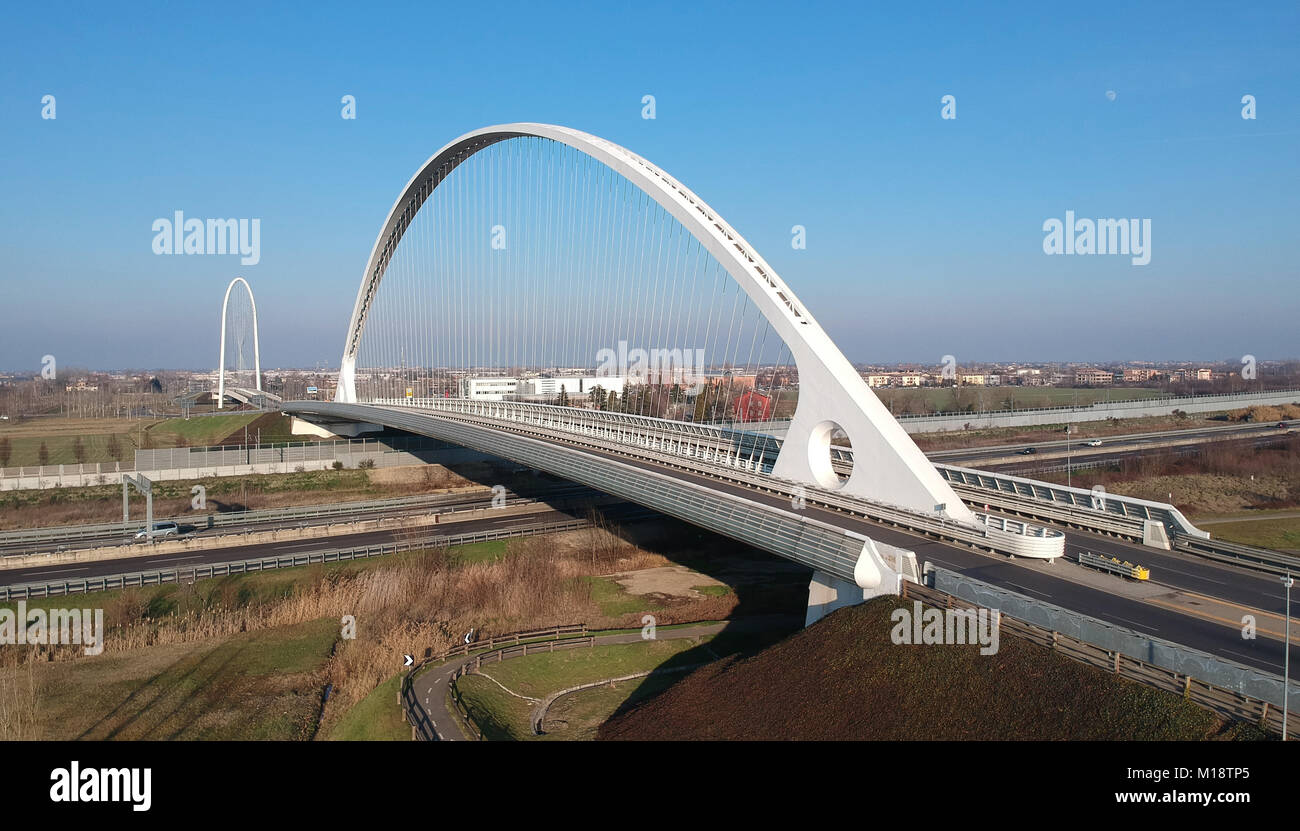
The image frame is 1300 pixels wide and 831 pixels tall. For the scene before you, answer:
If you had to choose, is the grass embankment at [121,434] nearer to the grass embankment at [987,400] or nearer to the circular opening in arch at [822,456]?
the circular opening in arch at [822,456]

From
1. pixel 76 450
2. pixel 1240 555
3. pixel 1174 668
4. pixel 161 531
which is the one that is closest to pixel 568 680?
pixel 1174 668

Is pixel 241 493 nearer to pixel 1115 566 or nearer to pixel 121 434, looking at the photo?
pixel 121 434

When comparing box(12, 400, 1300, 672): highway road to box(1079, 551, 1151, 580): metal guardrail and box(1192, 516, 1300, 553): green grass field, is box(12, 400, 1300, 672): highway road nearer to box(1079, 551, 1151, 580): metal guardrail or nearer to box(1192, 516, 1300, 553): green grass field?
box(1079, 551, 1151, 580): metal guardrail

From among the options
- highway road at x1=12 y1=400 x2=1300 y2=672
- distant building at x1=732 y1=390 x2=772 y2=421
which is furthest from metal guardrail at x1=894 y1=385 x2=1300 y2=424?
highway road at x1=12 y1=400 x2=1300 y2=672

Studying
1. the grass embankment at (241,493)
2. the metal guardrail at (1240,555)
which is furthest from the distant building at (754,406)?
the metal guardrail at (1240,555)
